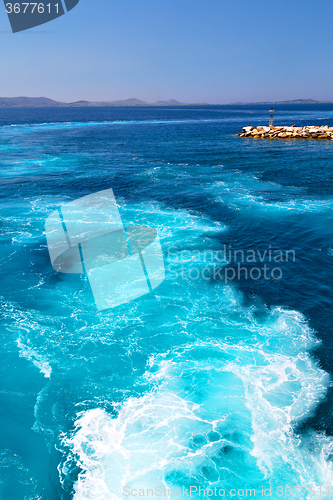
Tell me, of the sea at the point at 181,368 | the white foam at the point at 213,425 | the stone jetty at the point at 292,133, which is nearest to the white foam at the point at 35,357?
the sea at the point at 181,368

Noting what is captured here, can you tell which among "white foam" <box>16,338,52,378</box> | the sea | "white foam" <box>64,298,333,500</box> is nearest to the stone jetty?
the sea

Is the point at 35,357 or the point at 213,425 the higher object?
the point at 35,357

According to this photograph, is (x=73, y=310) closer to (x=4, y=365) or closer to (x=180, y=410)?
(x=4, y=365)

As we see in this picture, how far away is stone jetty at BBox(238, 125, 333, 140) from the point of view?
112 metres

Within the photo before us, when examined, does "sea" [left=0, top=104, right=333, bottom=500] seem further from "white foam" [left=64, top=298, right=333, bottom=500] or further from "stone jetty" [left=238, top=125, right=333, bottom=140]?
"stone jetty" [left=238, top=125, right=333, bottom=140]

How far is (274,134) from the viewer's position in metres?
118

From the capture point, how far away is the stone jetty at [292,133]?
11212 centimetres

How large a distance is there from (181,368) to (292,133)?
4578 inches

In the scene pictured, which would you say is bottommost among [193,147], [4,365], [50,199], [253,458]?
[253,458]

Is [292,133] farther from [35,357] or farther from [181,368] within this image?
[35,357]

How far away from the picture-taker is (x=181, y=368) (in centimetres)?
2117

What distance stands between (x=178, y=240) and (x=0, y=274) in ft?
63.4

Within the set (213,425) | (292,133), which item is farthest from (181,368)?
(292,133)

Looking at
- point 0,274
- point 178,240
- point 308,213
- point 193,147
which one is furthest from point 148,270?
point 193,147
